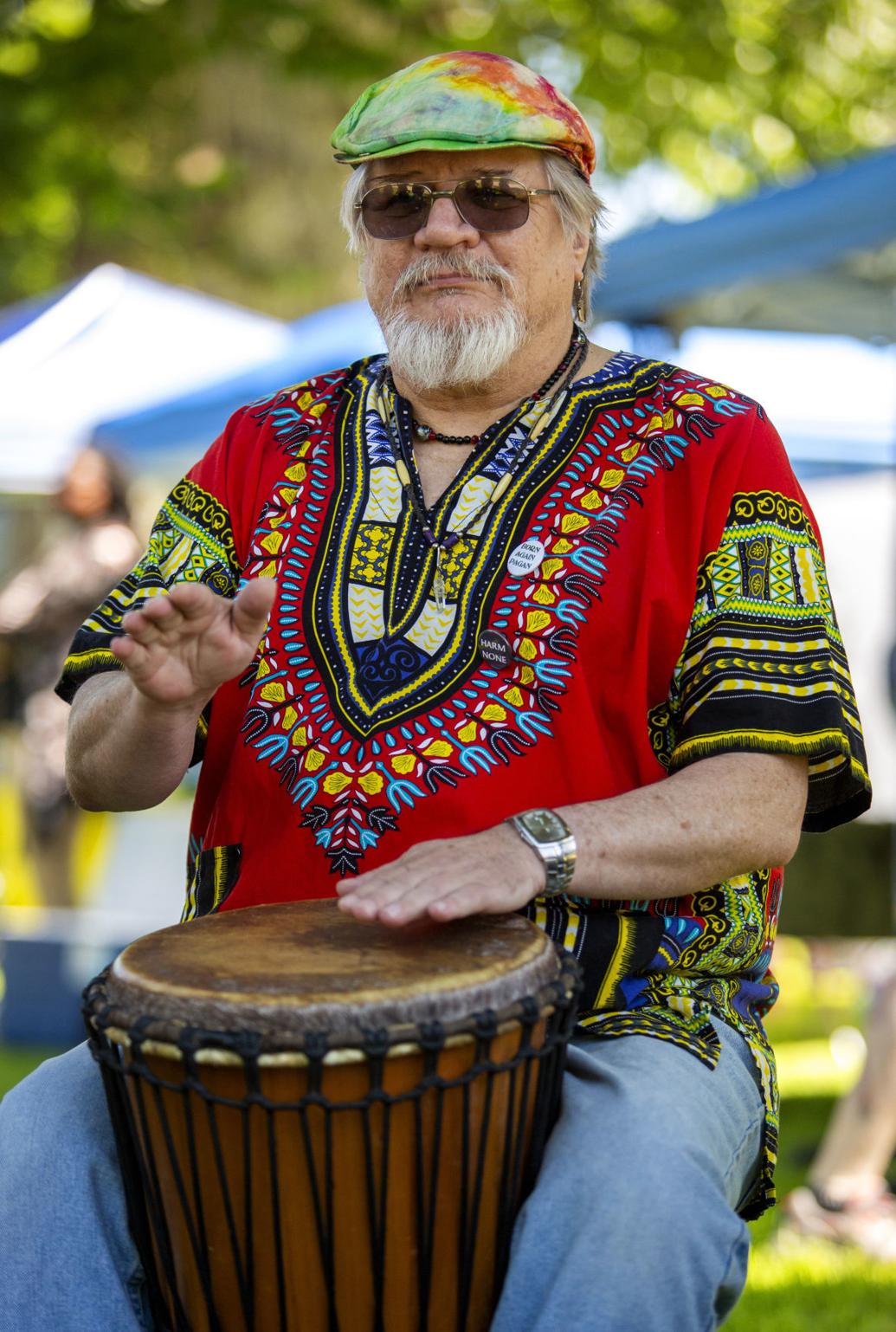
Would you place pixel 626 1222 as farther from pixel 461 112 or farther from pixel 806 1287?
pixel 806 1287

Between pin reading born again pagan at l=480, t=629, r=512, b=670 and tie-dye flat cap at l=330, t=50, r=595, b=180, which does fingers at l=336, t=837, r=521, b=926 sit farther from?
tie-dye flat cap at l=330, t=50, r=595, b=180

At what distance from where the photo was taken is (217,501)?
238 centimetres

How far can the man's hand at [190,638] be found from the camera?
1839 millimetres

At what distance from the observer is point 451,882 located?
1.79 metres

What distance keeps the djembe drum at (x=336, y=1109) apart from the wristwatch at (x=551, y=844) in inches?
3.8

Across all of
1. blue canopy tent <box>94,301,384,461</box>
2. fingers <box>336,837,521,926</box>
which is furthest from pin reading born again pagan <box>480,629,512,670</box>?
blue canopy tent <box>94,301,384,461</box>

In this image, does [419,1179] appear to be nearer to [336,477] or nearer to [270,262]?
[336,477]

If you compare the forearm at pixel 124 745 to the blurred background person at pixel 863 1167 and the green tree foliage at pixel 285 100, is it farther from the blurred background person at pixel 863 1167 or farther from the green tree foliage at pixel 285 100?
the green tree foliage at pixel 285 100

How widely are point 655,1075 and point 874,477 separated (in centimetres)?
767

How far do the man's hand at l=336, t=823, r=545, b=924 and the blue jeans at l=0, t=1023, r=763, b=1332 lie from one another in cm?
23

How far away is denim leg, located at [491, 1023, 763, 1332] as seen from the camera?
167cm

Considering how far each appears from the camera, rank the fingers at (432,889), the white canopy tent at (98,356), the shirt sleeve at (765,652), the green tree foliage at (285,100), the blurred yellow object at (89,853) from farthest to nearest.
→ the green tree foliage at (285,100) → the white canopy tent at (98,356) → the blurred yellow object at (89,853) → the shirt sleeve at (765,652) → the fingers at (432,889)

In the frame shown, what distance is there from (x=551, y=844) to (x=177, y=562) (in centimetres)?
79

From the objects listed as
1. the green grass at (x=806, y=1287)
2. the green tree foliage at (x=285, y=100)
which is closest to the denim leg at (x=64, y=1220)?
the green grass at (x=806, y=1287)
